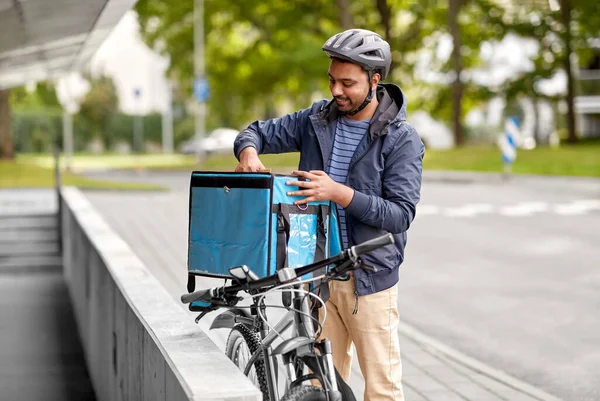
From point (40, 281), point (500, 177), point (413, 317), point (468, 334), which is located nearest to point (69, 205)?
point (40, 281)

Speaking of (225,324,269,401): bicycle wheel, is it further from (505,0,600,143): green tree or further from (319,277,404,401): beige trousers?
(505,0,600,143): green tree

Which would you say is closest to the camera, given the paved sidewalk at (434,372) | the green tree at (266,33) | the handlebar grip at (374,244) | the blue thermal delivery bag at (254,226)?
the handlebar grip at (374,244)

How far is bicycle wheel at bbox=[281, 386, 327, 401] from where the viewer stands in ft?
10.9

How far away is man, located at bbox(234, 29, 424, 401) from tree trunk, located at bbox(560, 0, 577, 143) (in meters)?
38.2

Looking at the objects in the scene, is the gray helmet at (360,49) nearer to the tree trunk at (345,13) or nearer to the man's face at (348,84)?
the man's face at (348,84)

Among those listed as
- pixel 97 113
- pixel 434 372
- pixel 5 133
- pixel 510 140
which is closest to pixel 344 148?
pixel 434 372

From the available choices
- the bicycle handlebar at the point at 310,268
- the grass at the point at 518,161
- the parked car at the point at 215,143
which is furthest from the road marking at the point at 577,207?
the parked car at the point at 215,143

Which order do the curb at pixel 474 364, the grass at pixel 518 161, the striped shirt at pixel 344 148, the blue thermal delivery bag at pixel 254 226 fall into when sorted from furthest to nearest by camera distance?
the grass at pixel 518 161 < the curb at pixel 474 364 < the striped shirt at pixel 344 148 < the blue thermal delivery bag at pixel 254 226

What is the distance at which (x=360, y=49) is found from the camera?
11.7ft

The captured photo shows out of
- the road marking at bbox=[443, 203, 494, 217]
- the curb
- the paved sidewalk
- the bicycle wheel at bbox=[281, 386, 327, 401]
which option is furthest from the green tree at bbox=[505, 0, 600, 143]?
the bicycle wheel at bbox=[281, 386, 327, 401]

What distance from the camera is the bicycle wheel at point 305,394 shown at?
131 inches

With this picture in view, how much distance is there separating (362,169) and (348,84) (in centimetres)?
29

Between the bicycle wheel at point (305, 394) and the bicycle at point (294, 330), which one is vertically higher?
the bicycle at point (294, 330)

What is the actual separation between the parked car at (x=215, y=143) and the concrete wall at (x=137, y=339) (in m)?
37.9
